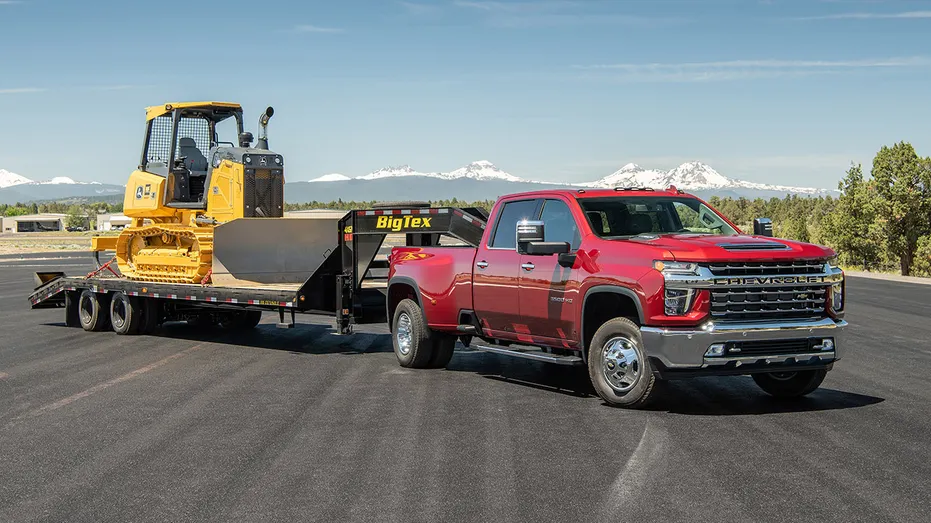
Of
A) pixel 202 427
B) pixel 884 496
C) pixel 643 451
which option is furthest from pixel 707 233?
pixel 202 427

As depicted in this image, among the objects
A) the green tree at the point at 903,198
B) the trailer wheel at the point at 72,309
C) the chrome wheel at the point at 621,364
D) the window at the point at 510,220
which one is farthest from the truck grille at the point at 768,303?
the green tree at the point at 903,198

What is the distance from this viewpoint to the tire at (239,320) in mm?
19078

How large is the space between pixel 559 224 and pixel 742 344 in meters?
2.62

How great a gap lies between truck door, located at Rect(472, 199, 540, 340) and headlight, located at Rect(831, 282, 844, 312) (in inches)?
129

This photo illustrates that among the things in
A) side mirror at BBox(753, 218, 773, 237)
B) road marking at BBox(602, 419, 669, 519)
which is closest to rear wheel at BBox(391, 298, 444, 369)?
side mirror at BBox(753, 218, 773, 237)

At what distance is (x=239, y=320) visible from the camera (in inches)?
762

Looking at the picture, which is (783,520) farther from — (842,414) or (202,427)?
(202,427)

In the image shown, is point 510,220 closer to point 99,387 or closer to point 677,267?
point 677,267

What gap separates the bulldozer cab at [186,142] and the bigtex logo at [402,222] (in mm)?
5104

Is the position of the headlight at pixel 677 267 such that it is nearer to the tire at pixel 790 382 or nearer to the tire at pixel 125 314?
the tire at pixel 790 382

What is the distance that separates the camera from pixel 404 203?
1484cm

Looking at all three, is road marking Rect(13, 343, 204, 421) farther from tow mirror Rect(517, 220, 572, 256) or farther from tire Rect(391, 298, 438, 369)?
tow mirror Rect(517, 220, 572, 256)

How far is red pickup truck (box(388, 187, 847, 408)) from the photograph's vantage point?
946cm

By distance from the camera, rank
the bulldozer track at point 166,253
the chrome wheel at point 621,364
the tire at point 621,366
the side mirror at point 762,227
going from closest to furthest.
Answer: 1. the tire at point 621,366
2. the chrome wheel at point 621,364
3. the side mirror at point 762,227
4. the bulldozer track at point 166,253
